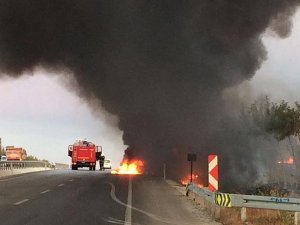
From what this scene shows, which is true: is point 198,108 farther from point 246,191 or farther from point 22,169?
point 22,169

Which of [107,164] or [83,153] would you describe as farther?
[107,164]

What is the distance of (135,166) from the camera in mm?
51531

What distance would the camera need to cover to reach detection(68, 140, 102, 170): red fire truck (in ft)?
160

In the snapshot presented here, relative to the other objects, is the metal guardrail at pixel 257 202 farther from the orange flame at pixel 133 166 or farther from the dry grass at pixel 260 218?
the orange flame at pixel 133 166

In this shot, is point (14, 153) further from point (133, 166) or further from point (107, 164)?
point (133, 166)

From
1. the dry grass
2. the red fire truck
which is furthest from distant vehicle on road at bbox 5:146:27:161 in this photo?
the dry grass

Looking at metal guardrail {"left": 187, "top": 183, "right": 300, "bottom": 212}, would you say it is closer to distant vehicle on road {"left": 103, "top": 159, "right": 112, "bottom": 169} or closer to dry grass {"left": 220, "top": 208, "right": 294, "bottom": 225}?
dry grass {"left": 220, "top": 208, "right": 294, "bottom": 225}

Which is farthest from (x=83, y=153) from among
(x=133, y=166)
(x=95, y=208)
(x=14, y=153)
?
(x=95, y=208)

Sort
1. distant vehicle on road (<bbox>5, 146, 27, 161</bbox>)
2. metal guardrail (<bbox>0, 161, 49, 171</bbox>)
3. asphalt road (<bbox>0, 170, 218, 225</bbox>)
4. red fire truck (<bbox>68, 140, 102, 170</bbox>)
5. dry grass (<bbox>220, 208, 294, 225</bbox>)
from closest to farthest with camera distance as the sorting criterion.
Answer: asphalt road (<bbox>0, 170, 218, 225</bbox>)
dry grass (<bbox>220, 208, 294, 225</bbox>)
metal guardrail (<bbox>0, 161, 49, 171</bbox>)
red fire truck (<bbox>68, 140, 102, 170</bbox>)
distant vehicle on road (<bbox>5, 146, 27, 161</bbox>)

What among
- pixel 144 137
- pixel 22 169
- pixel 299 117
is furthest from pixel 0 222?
pixel 299 117

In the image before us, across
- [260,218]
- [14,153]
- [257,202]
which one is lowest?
[260,218]

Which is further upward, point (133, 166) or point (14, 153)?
point (14, 153)

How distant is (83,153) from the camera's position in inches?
1921

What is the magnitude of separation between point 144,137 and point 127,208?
37774 millimetres
